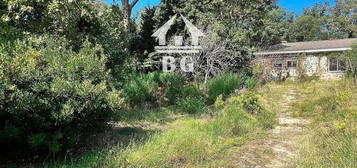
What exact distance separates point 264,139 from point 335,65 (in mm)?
14876

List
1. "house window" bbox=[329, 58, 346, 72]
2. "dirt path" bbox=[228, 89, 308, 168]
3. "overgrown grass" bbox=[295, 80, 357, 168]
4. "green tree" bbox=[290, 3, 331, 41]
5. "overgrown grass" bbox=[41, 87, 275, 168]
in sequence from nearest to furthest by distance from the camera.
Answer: "overgrown grass" bbox=[41, 87, 275, 168] < "overgrown grass" bbox=[295, 80, 357, 168] < "dirt path" bbox=[228, 89, 308, 168] < "house window" bbox=[329, 58, 346, 72] < "green tree" bbox=[290, 3, 331, 41]

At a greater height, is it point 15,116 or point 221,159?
point 15,116

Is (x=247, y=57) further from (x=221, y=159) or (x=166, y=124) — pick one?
(x=221, y=159)

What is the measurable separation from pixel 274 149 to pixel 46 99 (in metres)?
4.08

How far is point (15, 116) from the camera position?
3029mm

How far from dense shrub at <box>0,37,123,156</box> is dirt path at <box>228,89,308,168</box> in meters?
2.43

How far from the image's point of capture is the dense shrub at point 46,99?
3.00 m

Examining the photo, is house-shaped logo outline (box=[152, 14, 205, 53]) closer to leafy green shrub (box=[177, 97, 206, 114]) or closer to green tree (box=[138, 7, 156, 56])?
green tree (box=[138, 7, 156, 56])

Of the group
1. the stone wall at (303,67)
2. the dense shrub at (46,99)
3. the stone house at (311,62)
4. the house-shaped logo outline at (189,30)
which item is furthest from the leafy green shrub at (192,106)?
the stone house at (311,62)

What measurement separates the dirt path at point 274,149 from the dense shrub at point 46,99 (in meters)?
2.43

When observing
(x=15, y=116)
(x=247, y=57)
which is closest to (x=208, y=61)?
(x=247, y=57)

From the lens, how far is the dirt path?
12.2 ft

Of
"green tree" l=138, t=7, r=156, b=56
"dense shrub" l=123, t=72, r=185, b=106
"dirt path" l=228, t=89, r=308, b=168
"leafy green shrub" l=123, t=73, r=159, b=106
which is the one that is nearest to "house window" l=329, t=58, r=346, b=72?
"dirt path" l=228, t=89, r=308, b=168

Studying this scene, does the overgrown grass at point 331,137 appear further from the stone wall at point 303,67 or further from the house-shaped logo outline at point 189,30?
the stone wall at point 303,67
